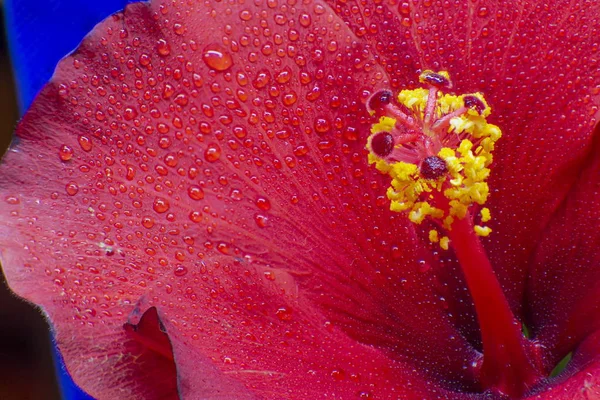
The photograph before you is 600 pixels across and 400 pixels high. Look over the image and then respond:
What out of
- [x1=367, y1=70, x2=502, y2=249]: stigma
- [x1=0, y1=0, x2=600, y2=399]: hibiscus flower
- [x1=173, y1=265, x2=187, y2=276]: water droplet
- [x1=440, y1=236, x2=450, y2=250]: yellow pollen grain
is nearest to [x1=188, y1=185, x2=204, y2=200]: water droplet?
[x1=0, y1=0, x2=600, y2=399]: hibiscus flower

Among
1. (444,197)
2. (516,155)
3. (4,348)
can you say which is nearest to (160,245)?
(444,197)

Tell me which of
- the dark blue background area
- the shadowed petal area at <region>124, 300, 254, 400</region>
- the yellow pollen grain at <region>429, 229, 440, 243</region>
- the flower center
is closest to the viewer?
the shadowed petal area at <region>124, 300, 254, 400</region>

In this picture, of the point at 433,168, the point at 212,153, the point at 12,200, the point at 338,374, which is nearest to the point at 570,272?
the point at 433,168

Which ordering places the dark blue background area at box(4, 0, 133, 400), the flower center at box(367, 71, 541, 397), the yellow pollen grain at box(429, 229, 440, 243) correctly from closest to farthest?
the flower center at box(367, 71, 541, 397), the yellow pollen grain at box(429, 229, 440, 243), the dark blue background area at box(4, 0, 133, 400)

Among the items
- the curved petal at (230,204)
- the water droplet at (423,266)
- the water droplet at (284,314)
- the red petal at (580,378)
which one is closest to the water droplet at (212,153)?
the curved petal at (230,204)

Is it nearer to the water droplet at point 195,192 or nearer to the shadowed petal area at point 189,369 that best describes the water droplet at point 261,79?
the water droplet at point 195,192

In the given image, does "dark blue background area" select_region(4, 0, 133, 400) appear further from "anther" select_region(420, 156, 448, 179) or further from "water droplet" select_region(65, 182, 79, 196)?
"anther" select_region(420, 156, 448, 179)

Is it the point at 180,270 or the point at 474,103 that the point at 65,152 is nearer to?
the point at 180,270
